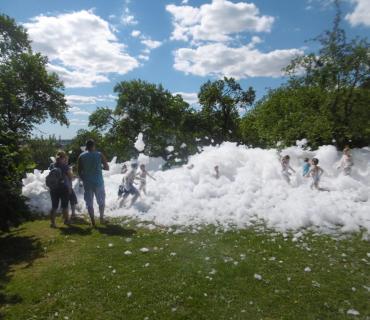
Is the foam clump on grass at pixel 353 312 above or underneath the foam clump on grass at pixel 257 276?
underneath

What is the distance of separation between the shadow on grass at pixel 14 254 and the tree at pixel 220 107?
2265 cm

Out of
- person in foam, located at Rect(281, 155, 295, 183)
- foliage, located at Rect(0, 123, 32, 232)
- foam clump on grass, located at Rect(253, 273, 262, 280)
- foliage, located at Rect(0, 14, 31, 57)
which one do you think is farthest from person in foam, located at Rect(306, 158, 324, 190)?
foliage, located at Rect(0, 14, 31, 57)

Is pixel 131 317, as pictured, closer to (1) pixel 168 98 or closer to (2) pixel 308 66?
(2) pixel 308 66

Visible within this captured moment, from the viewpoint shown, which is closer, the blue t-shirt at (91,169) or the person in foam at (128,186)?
the blue t-shirt at (91,169)

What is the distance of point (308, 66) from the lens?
528 inches

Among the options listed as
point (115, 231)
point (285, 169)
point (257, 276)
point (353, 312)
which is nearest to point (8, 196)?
point (115, 231)

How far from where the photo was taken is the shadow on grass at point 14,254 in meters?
3.79

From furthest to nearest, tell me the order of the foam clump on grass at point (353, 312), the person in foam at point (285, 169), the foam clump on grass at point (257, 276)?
the person in foam at point (285, 169) < the foam clump on grass at point (257, 276) < the foam clump on grass at point (353, 312)

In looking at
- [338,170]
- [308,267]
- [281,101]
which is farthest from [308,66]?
[308,267]

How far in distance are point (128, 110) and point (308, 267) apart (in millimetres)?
24602

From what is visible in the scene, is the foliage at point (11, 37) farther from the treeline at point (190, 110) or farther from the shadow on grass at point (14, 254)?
the shadow on grass at point (14, 254)

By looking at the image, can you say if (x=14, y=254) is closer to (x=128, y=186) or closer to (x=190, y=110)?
(x=128, y=186)

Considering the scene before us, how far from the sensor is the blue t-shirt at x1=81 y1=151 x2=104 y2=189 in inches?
267

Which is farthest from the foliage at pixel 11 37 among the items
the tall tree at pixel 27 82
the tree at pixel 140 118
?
the tree at pixel 140 118
